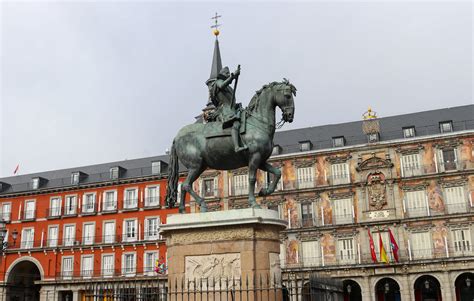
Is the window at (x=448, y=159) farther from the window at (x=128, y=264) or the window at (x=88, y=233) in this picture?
the window at (x=88, y=233)

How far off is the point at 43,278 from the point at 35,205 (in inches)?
292

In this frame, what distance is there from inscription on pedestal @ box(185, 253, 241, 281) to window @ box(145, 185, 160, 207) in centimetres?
4038

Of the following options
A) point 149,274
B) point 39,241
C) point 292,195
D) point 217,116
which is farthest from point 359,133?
point 217,116

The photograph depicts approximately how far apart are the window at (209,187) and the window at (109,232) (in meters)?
9.47

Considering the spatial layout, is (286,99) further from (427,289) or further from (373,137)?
(427,289)

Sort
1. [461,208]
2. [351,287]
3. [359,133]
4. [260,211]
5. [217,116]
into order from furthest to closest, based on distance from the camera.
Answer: [359,133] → [351,287] → [461,208] → [217,116] → [260,211]

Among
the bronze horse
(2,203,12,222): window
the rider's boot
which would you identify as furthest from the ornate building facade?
the rider's boot

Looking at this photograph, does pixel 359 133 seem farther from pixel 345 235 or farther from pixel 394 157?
pixel 345 235

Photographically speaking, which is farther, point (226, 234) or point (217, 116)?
point (217, 116)

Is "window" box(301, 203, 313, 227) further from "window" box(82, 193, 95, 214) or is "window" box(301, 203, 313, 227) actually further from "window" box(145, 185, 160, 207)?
"window" box(82, 193, 95, 214)

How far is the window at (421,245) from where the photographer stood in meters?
41.3

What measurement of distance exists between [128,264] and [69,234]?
24.1 feet

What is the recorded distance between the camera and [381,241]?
41.4 meters

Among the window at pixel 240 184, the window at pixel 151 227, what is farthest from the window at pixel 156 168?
the window at pixel 240 184
